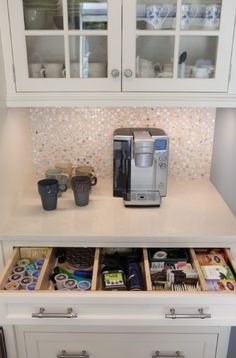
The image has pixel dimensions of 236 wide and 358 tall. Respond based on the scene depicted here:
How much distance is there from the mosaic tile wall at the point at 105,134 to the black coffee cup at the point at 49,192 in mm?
346

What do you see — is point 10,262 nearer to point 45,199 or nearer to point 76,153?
point 45,199

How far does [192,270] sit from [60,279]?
0.50m

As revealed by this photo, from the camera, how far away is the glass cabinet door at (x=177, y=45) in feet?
4.27

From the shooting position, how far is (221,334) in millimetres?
1408

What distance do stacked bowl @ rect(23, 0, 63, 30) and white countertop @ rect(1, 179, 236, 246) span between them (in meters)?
0.75

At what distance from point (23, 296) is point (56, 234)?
0.29 m

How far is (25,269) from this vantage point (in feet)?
4.49

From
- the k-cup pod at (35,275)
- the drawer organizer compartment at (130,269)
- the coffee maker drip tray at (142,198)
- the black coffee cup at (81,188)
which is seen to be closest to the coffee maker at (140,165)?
the coffee maker drip tray at (142,198)

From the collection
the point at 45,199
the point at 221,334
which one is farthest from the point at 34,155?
A: the point at 221,334

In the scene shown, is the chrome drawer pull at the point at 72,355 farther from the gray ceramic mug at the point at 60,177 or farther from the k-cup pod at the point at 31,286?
the gray ceramic mug at the point at 60,177

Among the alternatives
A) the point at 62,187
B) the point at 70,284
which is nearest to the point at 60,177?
the point at 62,187

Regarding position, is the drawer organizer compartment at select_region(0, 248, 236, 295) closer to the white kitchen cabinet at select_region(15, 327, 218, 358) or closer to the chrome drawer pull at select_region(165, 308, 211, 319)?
the chrome drawer pull at select_region(165, 308, 211, 319)

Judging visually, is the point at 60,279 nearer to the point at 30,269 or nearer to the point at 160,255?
the point at 30,269

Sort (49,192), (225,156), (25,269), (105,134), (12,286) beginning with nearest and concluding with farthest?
(12,286), (25,269), (49,192), (225,156), (105,134)
